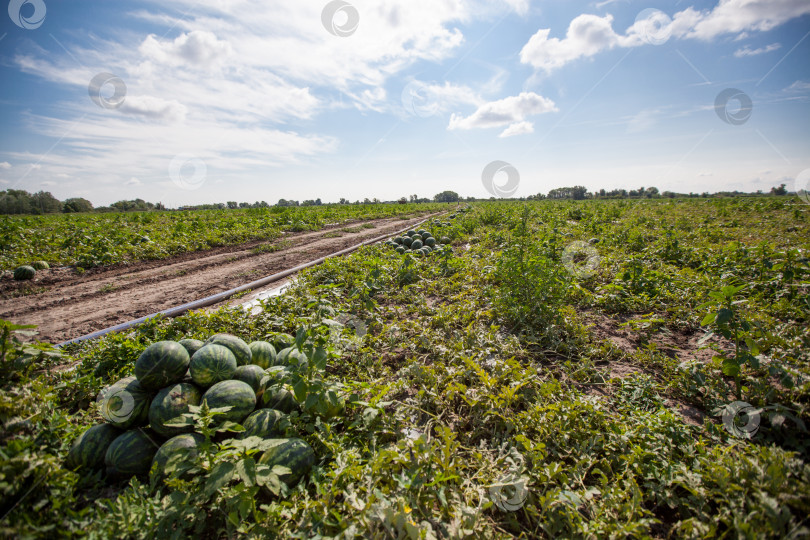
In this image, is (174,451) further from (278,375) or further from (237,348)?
(237,348)

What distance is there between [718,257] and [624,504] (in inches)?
268

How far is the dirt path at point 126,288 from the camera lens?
217 inches

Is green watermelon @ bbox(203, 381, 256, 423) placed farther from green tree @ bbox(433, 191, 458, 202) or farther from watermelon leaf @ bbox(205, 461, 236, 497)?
green tree @ bbox(433, 191, 458, 202)

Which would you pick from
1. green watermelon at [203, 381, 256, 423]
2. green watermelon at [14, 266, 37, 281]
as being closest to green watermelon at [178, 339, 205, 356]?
green watermelon at [203, 381, 256, 423]

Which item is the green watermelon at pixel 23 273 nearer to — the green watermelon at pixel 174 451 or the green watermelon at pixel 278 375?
the green watermelon at pixel 174 451

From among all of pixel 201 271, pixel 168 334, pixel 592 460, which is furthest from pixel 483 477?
pixel 201 271

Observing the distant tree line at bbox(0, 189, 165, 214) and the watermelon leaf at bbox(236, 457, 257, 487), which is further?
the distant tree line at bbox(0, 189, 165, 214)

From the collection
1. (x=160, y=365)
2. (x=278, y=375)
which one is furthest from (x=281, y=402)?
(x=160, y=365)

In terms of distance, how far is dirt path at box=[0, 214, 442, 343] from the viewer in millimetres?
5508

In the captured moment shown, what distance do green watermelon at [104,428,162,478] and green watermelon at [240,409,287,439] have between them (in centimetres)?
69

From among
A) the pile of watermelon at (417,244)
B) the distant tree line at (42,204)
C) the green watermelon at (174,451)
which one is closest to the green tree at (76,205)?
the distant tree line at (42,204)

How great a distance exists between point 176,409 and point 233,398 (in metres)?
0.41

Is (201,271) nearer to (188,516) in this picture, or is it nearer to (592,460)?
(188,516)

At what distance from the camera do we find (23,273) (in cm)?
771
